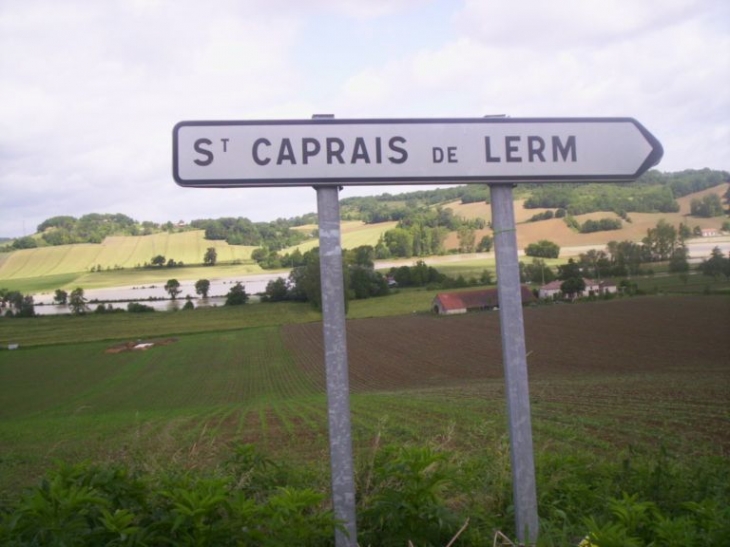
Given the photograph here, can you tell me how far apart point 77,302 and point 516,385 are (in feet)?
160

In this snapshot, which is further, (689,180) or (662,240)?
(662,240)

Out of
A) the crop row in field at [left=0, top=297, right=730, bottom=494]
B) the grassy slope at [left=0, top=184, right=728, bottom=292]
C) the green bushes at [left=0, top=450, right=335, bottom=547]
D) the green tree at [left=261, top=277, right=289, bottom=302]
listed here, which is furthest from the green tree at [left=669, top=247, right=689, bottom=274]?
the green bushes at [left=0, top=450, right=335, bottom=547]

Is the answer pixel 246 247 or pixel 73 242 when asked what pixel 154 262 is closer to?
pixel 73 242

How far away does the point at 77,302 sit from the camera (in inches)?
1781

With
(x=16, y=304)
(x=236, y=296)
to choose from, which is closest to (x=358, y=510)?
(x=236, y=296)

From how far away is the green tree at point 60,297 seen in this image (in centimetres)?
4541

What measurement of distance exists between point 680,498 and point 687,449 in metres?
9.07

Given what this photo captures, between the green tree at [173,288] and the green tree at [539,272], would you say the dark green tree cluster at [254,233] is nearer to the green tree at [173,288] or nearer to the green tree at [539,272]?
the green tree at [539,272]

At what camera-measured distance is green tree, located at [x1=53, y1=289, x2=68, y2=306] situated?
45.4 metres

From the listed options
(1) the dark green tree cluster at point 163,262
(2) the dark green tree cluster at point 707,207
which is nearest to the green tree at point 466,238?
(2) the dark green tree cluster at point 707,207

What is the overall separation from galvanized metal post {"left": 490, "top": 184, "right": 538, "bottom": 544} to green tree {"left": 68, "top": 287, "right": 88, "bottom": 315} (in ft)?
159

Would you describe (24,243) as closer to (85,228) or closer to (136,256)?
(85,228)

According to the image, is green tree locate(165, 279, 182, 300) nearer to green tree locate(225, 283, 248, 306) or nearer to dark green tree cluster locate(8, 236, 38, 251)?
green tree locate(225, 283, 248, 306)

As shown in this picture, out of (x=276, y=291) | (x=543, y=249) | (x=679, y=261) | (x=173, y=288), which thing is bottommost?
(x=276, y=291)
